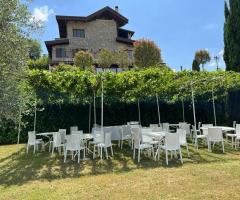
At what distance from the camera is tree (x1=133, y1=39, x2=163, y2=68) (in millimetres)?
26766

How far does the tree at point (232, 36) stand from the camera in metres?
17.1

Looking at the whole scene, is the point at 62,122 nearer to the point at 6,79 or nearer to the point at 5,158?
the point at 5,158

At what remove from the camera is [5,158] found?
1034cm

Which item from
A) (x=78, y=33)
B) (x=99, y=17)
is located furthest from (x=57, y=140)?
(x=99, y=17)

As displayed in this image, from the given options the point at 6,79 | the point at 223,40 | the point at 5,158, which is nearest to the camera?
the point at 6,79

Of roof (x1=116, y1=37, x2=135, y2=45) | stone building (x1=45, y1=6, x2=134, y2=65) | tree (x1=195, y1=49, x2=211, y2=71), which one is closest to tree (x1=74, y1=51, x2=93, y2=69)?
stone building (x1=45, y1=6, x2=134, y2=65)

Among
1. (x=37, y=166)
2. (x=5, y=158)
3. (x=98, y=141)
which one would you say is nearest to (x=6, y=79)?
(x=37, y=166)

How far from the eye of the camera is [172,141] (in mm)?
8586

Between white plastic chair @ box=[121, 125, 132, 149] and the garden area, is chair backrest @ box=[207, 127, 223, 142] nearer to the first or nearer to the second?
the garden area

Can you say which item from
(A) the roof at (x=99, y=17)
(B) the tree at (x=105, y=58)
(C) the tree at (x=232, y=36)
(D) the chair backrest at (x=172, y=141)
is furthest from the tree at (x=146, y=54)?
(D) the chair backrest at (x=172, y=141)

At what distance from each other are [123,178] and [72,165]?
2.26 metres

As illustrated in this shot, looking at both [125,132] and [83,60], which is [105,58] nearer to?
[83,60]

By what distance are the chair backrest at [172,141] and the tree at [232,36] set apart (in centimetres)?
1013

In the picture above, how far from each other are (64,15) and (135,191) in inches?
1155
